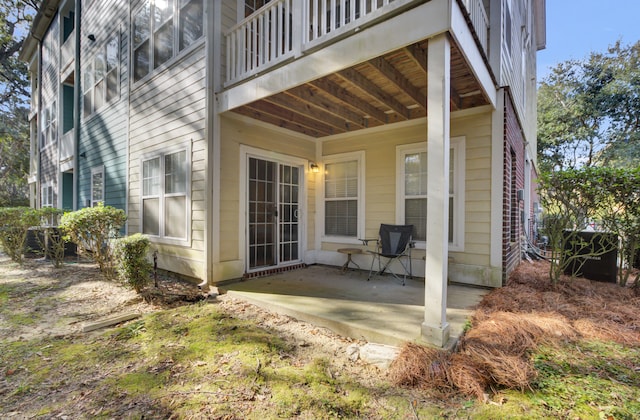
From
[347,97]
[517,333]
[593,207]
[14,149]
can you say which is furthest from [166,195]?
[14,149]

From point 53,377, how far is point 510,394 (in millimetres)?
3193

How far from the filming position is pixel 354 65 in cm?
305

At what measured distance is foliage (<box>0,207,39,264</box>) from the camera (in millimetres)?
6219

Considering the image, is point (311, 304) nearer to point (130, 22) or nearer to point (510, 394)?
point (510, 394)

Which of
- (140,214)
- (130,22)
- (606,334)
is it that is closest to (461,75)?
(606,334)

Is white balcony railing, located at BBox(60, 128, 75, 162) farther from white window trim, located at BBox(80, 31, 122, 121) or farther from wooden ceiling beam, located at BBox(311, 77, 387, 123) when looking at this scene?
wooden ceiling beam, located at BBox(311, 77, 387, 123)

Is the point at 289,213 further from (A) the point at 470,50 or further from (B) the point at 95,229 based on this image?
(A) the point at 470,50

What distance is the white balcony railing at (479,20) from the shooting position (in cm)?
341

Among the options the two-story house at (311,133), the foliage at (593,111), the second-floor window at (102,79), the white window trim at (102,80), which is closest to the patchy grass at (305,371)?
the two-story house at (311,133)

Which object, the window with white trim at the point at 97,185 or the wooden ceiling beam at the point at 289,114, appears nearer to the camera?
the wooden ceiling beam at the point at 289,114

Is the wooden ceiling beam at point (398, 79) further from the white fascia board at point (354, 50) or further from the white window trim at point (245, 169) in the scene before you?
the white window trim at point (245, 169)

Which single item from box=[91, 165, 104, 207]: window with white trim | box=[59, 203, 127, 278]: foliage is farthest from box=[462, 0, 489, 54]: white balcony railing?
box=[91, 165, 104, 207]: window with white trim

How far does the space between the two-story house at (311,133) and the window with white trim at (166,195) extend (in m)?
0.04

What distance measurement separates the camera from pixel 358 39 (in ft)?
9.57
